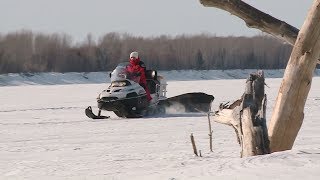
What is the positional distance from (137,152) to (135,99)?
21.3ft

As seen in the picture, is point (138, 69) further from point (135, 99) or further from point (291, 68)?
point (291, 68)

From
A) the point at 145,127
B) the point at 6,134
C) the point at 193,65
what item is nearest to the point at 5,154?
the point at 6,134

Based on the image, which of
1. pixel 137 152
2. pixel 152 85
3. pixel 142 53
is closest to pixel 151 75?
pixel 152 85

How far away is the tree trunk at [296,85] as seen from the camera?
7.75m

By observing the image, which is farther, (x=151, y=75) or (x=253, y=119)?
(x=151, y=75)

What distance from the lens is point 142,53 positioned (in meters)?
81.8

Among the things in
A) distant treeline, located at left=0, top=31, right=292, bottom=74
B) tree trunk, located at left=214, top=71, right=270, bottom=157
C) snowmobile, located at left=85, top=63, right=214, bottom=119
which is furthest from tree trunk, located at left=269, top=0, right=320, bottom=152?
distant treeline, located at left=0, top=31, right=292, bottom=74

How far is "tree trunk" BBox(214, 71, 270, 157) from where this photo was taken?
25.6 feet

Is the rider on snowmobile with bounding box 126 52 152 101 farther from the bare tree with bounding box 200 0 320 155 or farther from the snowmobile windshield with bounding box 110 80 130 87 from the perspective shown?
the bare tree with bounding box 200 0 320 155

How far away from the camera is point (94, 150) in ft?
32.9

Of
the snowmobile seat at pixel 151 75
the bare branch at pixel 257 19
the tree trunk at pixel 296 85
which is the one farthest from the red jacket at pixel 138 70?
the tree trunk at pixel 296 85

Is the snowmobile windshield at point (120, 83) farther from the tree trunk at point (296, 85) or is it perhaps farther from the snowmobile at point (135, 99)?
the tree trunk at point (296, 85)

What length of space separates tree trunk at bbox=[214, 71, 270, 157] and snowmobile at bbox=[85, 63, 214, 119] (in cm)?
796

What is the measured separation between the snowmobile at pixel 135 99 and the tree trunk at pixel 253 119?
7.96 metres
